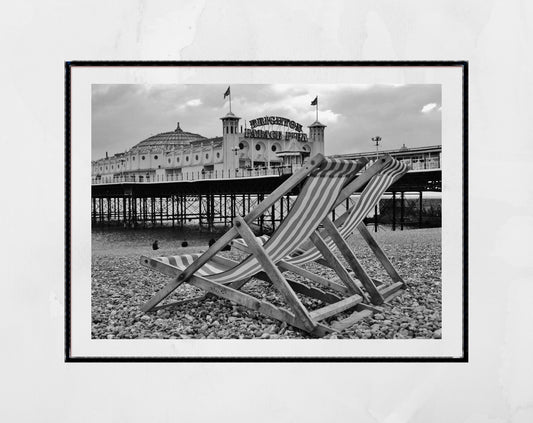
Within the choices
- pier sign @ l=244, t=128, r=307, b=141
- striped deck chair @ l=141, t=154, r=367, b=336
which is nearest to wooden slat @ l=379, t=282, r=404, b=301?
striped deck chair @ l=141, t=154, r=367, b=336

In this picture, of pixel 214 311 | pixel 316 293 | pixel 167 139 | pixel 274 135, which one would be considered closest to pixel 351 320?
pixel 316 293

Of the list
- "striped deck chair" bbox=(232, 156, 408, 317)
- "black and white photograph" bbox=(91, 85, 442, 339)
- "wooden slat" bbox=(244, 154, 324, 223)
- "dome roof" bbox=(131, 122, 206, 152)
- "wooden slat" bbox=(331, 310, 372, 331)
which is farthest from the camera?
"dome roof" bbox=(131, 122, 206, 152)

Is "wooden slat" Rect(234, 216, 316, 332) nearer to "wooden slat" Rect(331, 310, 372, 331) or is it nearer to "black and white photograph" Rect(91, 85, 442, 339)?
"black and white photograph" Rect(91, 85, 442, 339)

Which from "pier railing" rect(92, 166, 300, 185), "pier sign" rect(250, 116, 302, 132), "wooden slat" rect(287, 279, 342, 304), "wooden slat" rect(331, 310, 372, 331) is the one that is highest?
"pier sign" rect(250, 116, 302, 132)

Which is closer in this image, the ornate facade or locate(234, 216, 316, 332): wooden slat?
locate(234, 216, 316, 332): wooden slat

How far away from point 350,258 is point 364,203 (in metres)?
0.38

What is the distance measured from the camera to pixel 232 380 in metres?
2.64

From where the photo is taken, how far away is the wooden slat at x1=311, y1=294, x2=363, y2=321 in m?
2.55

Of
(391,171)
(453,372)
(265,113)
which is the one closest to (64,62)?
(265,113)

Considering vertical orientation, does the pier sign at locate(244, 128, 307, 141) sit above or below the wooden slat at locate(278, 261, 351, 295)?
above

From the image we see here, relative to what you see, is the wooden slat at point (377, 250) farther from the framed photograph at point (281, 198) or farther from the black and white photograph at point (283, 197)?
the framed photograph at point (281, 198)

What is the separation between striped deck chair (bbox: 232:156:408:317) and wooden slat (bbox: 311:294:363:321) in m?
→ 0.12

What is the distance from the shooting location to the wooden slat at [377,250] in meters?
3.13
